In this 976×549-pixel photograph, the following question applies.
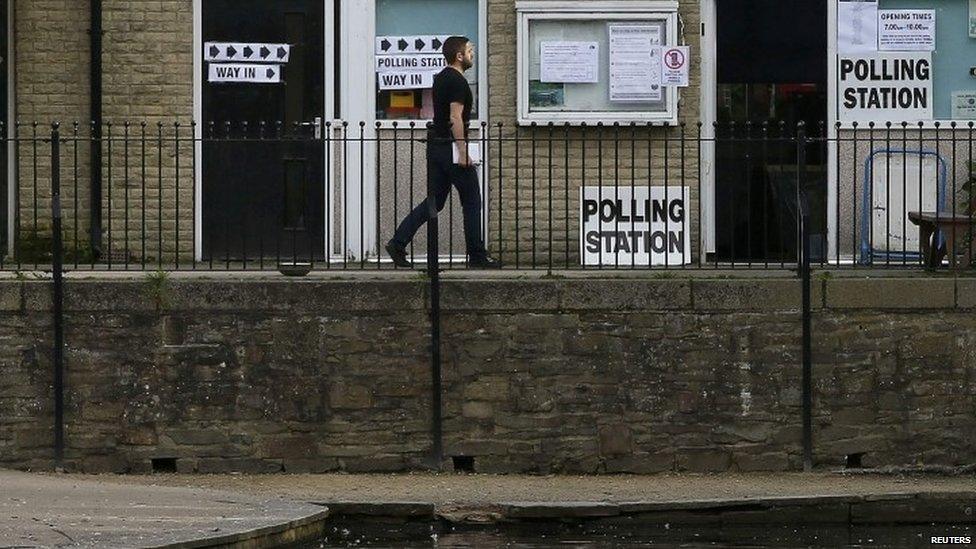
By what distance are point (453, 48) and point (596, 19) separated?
1.76m

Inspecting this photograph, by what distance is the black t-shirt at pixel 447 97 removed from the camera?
14.9 meters

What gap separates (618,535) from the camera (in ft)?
38.0

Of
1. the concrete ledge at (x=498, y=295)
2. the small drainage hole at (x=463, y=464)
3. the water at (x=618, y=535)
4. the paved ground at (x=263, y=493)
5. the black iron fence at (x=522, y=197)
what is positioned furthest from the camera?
the black iron fence at (x=522, y=197)

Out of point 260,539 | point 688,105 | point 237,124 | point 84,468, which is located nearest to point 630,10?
point 688,105

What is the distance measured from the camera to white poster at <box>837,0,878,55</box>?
1669 cm

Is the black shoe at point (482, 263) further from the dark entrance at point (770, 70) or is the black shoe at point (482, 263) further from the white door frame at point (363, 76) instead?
the dark entrance at point (770, 70)

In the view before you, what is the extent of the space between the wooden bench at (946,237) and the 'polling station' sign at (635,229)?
1.56 metres

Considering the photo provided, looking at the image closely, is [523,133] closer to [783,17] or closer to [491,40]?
[491,40]

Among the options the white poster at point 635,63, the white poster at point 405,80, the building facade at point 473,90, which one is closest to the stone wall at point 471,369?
the building facade at point 473,90

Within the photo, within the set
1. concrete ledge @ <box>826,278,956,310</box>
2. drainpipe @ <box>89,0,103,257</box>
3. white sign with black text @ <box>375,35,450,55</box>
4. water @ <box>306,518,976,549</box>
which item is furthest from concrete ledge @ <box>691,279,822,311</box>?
drainpipe @ <box>89,0,103,257</box>
